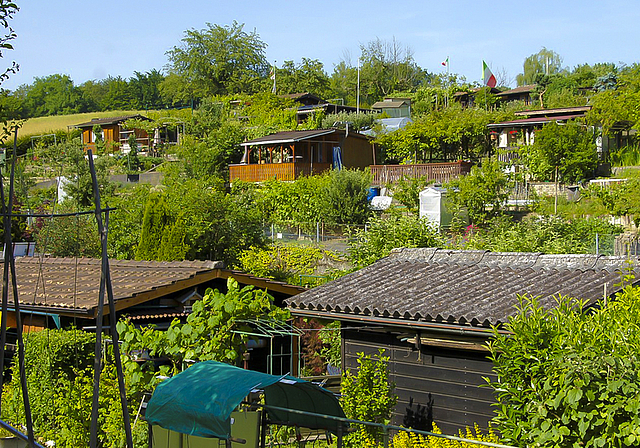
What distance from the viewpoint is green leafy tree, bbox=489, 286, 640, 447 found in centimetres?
473

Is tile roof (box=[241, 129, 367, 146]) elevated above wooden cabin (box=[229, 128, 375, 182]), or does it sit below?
above

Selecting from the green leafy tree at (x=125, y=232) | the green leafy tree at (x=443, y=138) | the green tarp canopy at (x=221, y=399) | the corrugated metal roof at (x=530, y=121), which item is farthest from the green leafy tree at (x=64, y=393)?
the corrugated metal roof at (x=530, y=121)

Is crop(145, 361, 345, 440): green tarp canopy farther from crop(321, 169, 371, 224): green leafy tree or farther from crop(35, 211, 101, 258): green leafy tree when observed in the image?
crop(321, 169, 371, 224): green leafy tree

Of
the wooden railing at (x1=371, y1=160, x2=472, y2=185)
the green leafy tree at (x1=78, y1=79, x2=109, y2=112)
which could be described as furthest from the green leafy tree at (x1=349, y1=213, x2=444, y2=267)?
the green leafy tree at (x1=78, y1=79, x2=109, y2=112)

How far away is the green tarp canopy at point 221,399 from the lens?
593cm

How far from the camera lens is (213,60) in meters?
64.6

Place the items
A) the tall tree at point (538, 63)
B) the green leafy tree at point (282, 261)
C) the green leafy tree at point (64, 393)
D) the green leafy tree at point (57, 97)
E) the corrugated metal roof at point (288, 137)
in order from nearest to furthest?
1. the green leafy tree at point (64, 393)
2. the green leafy tree at point (282, 261)
3. the corrugated metal roof at point (288, 137)
4. the tall tree at point (538, 63)
5. the green leafy tree at point (57, 97)

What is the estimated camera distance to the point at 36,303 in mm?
11016

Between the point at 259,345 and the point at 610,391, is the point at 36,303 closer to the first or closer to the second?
the point at 259,345

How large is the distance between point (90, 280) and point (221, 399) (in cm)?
735

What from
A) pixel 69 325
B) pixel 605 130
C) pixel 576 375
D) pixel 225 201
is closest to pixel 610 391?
pixel 576 375

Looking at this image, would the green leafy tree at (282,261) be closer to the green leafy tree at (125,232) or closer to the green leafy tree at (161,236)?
the green leafy tree at (161,236)

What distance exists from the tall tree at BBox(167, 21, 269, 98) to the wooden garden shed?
56256mm

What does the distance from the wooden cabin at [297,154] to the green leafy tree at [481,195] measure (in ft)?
33.9
